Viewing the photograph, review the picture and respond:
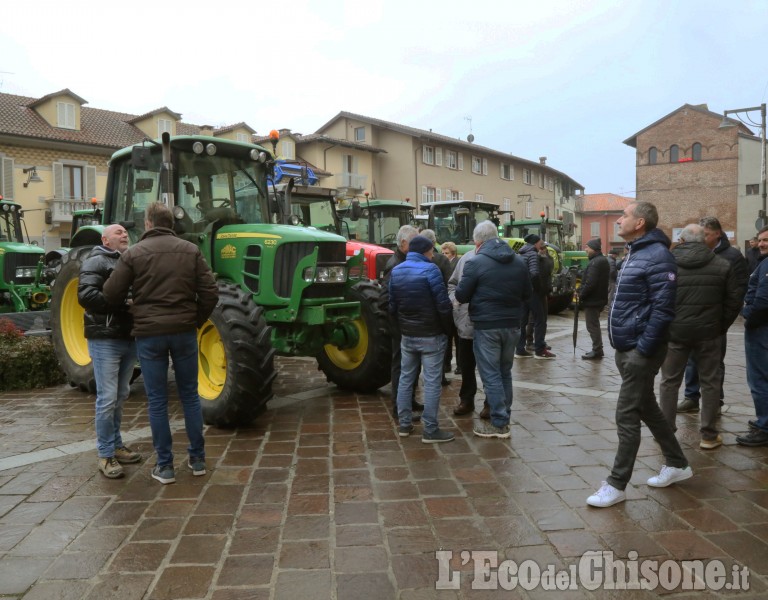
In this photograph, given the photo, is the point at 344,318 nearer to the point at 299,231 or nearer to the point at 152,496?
the point at 299,231

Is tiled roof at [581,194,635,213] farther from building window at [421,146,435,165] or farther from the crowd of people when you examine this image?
the crowd of people

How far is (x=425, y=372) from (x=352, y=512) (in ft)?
5.61

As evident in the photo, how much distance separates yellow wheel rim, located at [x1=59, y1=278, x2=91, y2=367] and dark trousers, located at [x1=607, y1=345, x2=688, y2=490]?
5588mm

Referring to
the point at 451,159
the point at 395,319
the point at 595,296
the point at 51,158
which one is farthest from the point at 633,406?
the point at 451,159

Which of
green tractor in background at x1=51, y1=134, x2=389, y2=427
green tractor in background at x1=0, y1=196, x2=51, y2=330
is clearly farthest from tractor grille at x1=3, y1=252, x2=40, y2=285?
green tractor in background at x1=51, y1=134, x2=389, y2=427

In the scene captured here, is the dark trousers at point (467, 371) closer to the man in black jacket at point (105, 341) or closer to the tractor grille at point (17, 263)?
the man in black jacket at point (105, 341)

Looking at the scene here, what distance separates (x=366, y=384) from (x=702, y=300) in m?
3.34

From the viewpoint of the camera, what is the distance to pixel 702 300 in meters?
4.73

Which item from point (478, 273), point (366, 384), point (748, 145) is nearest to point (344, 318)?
point (366, 384)

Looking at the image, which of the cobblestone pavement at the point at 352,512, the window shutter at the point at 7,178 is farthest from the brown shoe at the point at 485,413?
the window shutter at the point at 7,178

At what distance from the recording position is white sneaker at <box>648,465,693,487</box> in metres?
3.98

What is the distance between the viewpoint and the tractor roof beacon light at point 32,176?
935 inches

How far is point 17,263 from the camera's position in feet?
36.8

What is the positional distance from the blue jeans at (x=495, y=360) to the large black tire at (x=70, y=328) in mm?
4156
